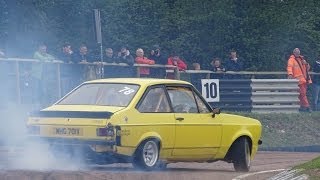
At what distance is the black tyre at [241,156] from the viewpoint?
1766cm

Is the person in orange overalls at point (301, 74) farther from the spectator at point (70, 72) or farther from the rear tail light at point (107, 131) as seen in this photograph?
the rear tail light at point (107, 131)

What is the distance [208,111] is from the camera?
17.4m

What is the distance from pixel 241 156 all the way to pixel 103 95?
271cm

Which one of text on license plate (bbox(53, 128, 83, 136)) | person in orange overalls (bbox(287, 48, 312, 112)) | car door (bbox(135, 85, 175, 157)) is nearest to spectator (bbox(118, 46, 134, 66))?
person in orange overalls (bbox(287, 48, 312, 112))

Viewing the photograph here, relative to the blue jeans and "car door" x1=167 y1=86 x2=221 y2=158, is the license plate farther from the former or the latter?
the blue jeans

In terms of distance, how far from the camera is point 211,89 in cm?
2975

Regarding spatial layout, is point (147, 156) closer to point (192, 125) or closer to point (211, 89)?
point (192, 125)

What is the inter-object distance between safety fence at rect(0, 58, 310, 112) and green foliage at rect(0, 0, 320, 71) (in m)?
3.16

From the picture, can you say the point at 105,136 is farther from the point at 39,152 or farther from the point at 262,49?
the point at 262,49

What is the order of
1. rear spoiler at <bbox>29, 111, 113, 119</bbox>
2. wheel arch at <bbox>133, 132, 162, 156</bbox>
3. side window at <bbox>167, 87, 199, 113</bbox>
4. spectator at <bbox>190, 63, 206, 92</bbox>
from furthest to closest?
spectator at <bbox>190, 63, 206, 92</bbox> < side window at <bbox>167, 87, 199, 113</bbox> < wheel arch at <bbox>133, 132, 162, 156</bbox> < rear spoiler at <bbox>29, 111, 113, 119</bbox>

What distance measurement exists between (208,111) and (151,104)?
131cm

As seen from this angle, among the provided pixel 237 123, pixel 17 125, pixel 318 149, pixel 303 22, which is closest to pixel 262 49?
pixel 303 22

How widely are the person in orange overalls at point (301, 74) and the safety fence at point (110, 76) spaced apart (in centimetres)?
23

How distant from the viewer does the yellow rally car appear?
50.9 ft
